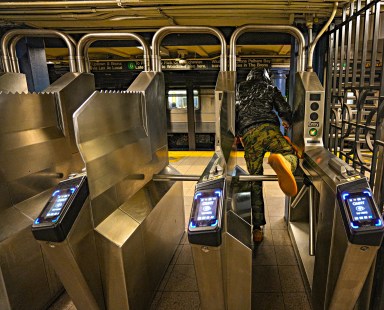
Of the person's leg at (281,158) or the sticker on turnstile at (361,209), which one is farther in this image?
the person's leg at (281,158)

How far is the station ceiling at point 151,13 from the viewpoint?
6.27ft

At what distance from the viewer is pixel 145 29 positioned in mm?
2799

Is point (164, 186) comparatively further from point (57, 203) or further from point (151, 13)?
point (151, 13)

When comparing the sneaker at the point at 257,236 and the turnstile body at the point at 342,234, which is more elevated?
the turnstile body at the point at 342,234

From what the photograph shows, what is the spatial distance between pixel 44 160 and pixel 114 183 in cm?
69

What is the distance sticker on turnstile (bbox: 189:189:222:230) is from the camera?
1.10 meters

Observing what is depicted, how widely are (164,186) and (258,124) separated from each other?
97 centimetres

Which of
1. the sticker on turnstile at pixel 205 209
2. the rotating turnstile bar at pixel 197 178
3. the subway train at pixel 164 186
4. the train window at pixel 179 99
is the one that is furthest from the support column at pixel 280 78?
the sticker on turnstile at pixel 205 209

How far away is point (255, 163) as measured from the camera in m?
2.41

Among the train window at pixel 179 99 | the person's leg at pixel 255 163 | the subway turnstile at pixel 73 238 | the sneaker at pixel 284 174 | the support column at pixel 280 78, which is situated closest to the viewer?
the subway turnstile at pixel 73 238

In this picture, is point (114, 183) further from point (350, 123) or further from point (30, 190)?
point (350, 123)

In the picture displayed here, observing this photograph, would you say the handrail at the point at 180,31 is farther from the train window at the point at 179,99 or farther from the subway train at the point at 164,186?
the train window at the point at 179,99

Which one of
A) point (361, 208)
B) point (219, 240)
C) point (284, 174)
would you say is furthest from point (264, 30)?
point (219, 240)

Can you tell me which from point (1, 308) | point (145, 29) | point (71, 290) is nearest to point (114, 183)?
point (71, 290)
